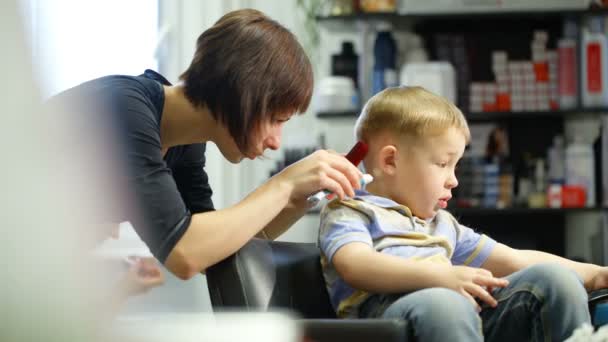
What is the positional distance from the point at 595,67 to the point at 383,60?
3.32ft

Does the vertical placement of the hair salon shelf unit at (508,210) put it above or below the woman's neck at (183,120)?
below

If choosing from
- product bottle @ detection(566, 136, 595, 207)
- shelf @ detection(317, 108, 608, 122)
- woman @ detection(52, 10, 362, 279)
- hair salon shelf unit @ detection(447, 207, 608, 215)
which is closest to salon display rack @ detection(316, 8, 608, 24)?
shelf @ detection(317, 108, 608, 122)

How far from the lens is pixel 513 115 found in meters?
3.95

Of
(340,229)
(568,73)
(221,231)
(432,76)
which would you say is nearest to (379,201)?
(340,229)

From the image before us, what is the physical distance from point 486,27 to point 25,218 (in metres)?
4.07

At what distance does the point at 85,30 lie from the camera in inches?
76.8

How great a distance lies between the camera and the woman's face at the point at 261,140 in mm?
1392

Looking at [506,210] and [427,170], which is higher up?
[427,170]

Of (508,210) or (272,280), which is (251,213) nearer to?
(272,280)

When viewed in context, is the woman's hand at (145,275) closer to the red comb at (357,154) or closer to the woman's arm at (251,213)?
the woman's arm at (251,213)

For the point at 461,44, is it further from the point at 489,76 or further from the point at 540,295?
the point at 540,295

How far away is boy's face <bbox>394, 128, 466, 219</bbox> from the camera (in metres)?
1.41

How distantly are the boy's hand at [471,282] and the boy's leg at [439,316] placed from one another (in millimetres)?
59

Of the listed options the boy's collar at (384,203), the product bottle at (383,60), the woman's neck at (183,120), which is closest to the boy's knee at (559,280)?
the boy's collar at (384,203)
